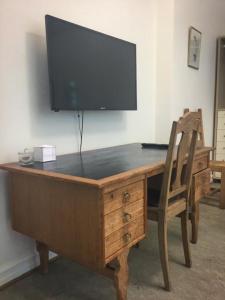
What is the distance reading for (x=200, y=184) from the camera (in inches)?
86.0

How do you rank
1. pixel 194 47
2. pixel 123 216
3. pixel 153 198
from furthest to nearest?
pixel 194 47, pixel 153 198, pixel 123 216

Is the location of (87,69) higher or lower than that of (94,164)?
higher

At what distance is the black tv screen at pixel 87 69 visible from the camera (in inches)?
68.4

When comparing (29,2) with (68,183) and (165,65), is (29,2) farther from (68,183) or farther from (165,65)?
(165,65)

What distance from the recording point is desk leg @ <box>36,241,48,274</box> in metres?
1.76

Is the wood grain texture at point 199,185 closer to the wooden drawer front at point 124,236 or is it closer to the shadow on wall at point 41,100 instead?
the wooden drawer front at point 124,236

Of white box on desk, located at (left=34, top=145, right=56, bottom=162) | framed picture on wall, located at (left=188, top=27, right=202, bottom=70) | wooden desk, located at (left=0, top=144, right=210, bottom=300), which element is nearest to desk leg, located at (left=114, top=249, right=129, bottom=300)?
wooden desk, located at (left=0, top=144, right=210, bottom=300)

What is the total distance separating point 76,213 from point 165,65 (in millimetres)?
2165

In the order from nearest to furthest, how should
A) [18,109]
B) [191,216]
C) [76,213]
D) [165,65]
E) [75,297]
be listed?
[76,213]
[75,297]
[18,109]
[191,216]
[165,65]

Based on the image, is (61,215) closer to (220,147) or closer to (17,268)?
(17,268)

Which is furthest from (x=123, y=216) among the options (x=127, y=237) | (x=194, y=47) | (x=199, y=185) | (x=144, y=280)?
(x=194, y=47)

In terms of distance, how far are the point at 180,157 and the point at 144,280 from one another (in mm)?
787

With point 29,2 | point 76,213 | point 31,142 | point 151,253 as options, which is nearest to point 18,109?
point 31,142

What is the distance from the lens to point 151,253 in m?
2.10
